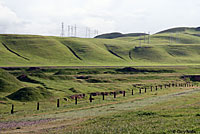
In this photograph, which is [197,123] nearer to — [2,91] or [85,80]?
[2,91]

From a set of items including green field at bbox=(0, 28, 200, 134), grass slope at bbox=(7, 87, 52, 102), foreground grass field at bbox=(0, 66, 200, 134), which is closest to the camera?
foreground grass field at bbox=(0, 66, 200, 134)

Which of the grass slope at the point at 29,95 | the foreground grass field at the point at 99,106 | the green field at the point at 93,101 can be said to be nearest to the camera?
the foreground grass field at the point at 99,106

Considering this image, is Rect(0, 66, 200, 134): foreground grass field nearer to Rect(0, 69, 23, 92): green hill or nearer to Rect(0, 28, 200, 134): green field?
Rect(0, 28, 200, 134): green field

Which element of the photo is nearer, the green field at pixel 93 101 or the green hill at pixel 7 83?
the green field at pixel 93 101

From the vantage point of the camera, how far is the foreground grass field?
26984 millimetres

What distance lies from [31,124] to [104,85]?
2125 inches

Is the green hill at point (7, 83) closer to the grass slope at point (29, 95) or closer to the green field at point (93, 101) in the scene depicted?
the green field at point (93, 101)

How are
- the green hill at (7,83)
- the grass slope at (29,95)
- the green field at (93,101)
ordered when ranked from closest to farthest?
the green field at (93,101) < the grass slope at (29,95) < the green hill at (7,83)

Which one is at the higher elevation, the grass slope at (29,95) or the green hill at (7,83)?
the green hill at (7,83)

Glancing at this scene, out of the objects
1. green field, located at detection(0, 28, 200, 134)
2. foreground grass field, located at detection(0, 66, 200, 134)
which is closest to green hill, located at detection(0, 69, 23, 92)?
green field, located at detection(0, 28, 200, 134)

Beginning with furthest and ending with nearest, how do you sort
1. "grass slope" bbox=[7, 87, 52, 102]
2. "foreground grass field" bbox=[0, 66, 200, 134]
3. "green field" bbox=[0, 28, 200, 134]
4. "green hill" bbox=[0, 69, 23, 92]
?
"green hill" bbox=[0, 69, 23, 92]
"grass slope" bbox=[7, 87, 52, 102]
"green field" bbox=[0, 28, 200, 134]
"foreground grass field" bbox=[0, 66, 200, 134]

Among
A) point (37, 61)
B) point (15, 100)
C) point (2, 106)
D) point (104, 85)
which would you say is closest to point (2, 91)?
point (15, 100)

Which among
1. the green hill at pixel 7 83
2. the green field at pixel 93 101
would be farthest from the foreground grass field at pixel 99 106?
the green hill at pixel 7 83

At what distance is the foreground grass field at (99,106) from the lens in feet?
Answer: 88.5
